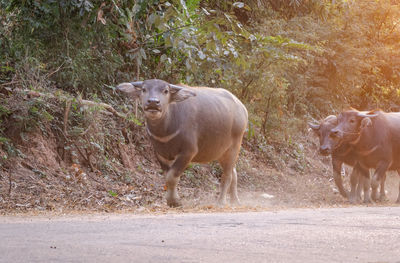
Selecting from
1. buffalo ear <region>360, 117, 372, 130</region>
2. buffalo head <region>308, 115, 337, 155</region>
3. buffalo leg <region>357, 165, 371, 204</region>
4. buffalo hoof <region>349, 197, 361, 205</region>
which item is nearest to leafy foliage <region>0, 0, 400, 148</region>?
buffalo head <region>308, 115, 337, 155</region>

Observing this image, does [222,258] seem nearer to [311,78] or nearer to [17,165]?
[17,165]

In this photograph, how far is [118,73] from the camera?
43.4 ft

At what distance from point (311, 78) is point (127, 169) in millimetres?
10741

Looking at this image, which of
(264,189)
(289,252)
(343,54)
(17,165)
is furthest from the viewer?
(343,54)

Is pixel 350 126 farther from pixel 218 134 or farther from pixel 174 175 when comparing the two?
pixel 174 175

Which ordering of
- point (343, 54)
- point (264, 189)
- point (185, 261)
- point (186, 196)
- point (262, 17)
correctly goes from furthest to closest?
point (343, 54) → point (262, 17) → point (264, 189) → point (186, 196) → point (185, 261)

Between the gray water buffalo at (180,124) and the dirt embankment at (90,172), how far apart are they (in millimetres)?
685

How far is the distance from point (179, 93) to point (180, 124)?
0.44 metres

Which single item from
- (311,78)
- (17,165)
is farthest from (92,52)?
(311,78)

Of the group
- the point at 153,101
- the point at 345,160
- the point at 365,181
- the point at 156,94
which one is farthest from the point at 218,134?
the point at 345,160

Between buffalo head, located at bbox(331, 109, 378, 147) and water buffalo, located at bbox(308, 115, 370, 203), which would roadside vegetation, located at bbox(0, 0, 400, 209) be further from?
buffalo head, located at bbox(331, 109, 378, 147)

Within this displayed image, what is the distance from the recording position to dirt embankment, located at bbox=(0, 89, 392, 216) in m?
9.22

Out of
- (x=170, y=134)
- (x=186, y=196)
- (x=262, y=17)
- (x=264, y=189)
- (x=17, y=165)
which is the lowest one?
(x=264, y=189)

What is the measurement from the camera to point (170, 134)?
8852mm
